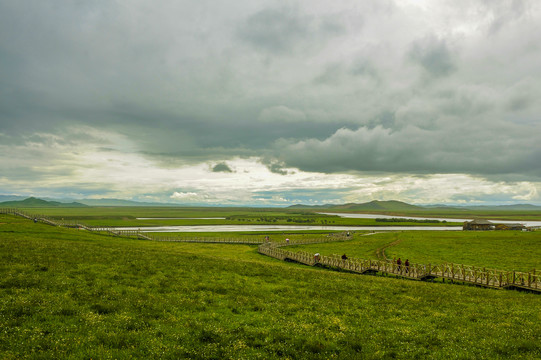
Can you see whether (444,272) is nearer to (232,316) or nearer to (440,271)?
(440,271)

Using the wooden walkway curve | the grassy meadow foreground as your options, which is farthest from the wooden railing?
the grassy meadow foreground

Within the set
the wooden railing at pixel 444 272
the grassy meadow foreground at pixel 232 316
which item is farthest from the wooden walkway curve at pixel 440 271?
the grassy meadow foreground at pixel 232 316

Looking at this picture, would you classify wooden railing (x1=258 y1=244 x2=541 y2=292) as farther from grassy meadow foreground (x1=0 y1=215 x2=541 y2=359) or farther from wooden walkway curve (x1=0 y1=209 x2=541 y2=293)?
grassy meadow foreground (x1=0 y1=215 x2=541 y2=359)

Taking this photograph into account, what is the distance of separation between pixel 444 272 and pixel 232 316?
3249 centimetres

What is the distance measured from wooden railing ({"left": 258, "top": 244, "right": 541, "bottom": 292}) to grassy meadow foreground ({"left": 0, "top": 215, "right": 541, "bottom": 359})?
500cm

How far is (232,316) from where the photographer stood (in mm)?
16562

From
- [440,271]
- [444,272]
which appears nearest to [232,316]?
[444,272]

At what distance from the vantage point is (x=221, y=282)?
24891 millimetres

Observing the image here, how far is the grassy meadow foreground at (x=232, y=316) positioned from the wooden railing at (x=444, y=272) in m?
5.00

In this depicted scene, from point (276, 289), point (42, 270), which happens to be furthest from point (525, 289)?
point (42, 270)

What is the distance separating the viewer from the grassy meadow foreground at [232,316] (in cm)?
1195

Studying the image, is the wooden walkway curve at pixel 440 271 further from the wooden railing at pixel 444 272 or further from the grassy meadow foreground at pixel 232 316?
the grassy meadow foreground at pixel 232 316

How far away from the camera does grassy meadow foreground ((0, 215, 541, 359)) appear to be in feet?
39.2

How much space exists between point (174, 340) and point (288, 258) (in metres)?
45.4
